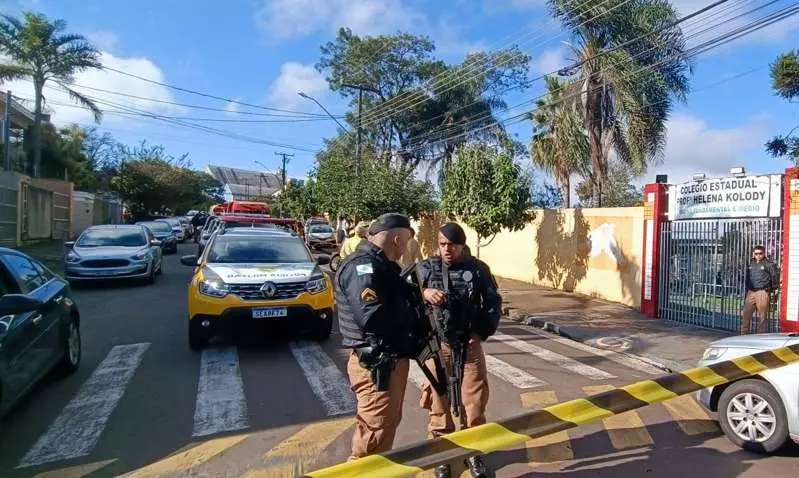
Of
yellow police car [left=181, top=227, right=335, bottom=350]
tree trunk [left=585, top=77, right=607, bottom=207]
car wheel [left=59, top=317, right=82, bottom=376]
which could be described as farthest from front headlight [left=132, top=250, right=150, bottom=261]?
tree trunk [left=585, top=77, right=607, bottom=207]

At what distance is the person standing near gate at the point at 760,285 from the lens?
946 centimetres

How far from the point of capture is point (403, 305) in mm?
3375

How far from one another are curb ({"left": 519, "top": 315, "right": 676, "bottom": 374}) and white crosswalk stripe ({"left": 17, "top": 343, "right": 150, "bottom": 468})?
6.54m

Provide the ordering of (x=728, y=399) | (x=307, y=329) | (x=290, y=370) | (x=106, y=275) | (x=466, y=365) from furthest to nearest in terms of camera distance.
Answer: (x=106, y=275), (x=307, y=329), (x=290, y=370), (x=728, y=399), (x=466, y=365)

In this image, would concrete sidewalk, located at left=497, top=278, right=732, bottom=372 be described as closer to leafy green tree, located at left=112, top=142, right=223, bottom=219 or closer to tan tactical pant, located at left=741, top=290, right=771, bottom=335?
tan tactical pant, located at left=741, top=290, right=771, bottom=335

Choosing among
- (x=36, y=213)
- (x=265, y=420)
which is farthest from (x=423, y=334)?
(x=36, y=213)

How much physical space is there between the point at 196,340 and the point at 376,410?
15.9 ft

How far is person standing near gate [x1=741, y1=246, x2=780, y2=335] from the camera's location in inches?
372

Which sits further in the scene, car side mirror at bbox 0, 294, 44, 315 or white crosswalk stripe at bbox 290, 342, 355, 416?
white crosswalk stripe at bbox 290, 342, 355, 416

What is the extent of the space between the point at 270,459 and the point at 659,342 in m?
7.39

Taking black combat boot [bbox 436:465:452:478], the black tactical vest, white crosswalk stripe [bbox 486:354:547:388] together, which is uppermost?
the black tactical vest

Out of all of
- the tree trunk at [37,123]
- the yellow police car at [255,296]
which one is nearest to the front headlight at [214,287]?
the yellow police car at [255,296]

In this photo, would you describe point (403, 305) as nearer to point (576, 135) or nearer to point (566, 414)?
point (566, 414)

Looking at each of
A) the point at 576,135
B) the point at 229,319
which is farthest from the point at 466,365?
the point at 576,135
